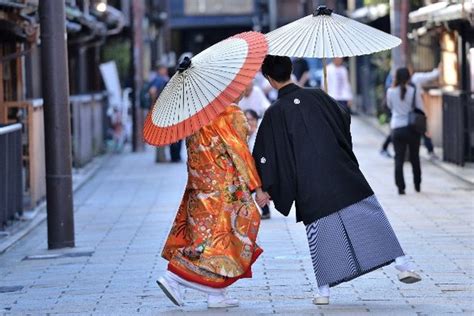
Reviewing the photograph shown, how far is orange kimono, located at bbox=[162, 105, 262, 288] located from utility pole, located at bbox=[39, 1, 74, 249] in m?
4.29

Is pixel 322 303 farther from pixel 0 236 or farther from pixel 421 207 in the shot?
pixel 421 207

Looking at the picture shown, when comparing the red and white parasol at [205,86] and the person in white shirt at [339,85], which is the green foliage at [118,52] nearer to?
the person in white shirt at [339,85]

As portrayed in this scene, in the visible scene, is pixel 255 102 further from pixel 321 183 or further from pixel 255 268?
pixel 321 183

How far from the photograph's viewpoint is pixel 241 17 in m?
→ 66.1

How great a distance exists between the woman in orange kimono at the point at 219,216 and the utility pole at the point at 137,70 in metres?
20.8

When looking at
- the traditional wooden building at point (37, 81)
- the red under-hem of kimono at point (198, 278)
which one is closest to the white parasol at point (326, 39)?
the red under-hem of kimono at point (198, 278)

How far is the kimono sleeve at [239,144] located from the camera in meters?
8.83

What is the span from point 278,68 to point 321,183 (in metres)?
0.84

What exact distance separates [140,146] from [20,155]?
14.8m

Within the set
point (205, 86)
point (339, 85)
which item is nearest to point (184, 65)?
point (205, 86)

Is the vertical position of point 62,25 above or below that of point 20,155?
above

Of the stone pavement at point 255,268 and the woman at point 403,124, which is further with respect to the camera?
the woman at point 403,124

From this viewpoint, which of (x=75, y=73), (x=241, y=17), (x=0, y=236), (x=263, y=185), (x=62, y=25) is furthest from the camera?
(x=241, y=17)

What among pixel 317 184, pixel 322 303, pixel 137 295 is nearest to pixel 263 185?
pixel 317 184
